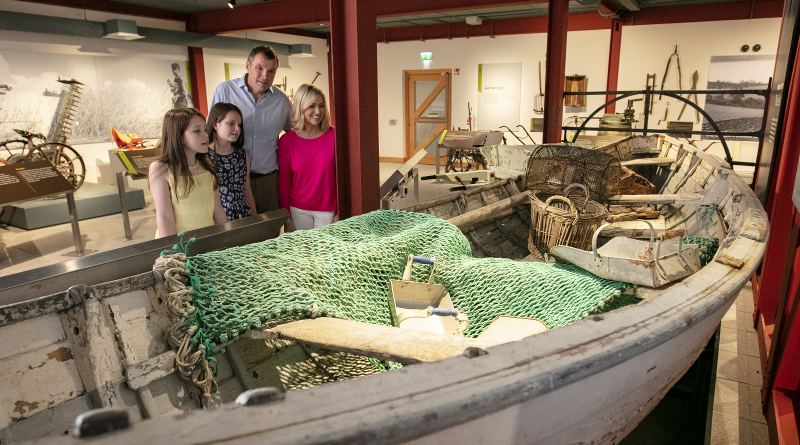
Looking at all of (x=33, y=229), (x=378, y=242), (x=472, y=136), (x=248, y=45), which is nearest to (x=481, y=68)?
(x=472, y=136)

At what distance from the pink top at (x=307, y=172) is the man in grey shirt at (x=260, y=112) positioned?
3.3 inches

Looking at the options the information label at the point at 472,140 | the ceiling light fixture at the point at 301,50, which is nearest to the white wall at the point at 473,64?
the ceiling light fixture at the point at 301,50

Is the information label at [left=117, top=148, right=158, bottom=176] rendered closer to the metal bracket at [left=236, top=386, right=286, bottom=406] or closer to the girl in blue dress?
the girl in blue dress

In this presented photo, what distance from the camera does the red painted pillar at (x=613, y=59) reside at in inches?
433

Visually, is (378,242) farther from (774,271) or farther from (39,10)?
(39,10)

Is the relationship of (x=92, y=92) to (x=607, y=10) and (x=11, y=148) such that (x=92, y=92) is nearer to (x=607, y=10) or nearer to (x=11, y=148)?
(x=11, y=148)

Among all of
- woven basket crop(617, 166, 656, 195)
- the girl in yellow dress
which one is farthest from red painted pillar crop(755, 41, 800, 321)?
the girl in yellow dress

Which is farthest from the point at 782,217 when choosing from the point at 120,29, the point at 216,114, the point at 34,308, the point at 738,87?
the point at 120,29

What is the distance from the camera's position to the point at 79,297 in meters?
1.51

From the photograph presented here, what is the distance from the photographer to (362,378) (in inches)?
39.8

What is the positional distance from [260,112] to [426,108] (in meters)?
10.8

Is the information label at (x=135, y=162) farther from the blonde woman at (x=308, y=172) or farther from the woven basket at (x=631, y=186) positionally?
the woven basket at (x=631, y=186)

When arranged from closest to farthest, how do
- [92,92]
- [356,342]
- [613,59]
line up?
1. [356,342]
2. [92,92]
3. [613,59]

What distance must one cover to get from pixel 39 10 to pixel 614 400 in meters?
10.1
